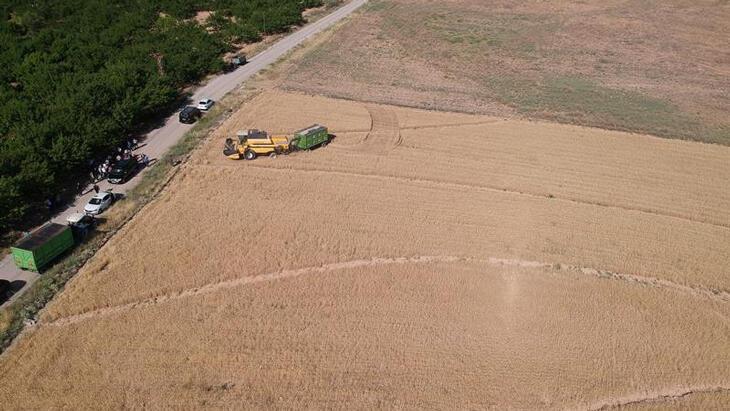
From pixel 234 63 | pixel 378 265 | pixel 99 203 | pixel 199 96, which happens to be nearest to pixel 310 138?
pixel 378 265

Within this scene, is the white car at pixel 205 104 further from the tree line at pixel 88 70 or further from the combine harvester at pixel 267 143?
the combine harvester at pixel 267 143

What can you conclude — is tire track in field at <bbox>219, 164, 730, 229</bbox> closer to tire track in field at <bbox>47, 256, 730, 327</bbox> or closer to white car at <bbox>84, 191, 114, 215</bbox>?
white car at <bbox>84, 191, 114, 215</bbox>

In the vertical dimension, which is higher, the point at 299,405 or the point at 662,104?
the point at 299,405

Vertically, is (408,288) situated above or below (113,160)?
below

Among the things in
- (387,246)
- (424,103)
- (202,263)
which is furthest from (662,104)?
(202,263)

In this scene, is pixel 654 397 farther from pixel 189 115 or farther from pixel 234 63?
pixel 234 63

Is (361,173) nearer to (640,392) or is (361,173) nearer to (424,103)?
(424,103)
